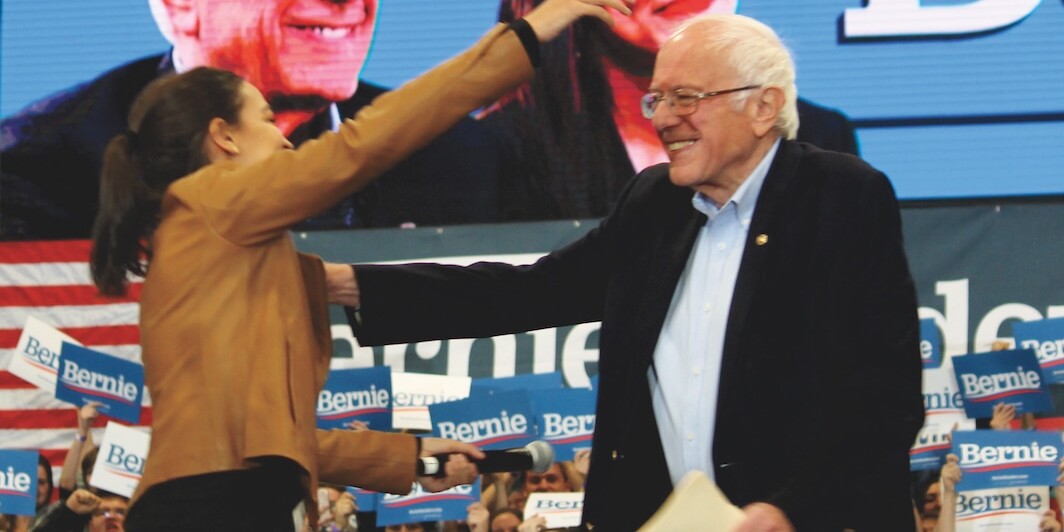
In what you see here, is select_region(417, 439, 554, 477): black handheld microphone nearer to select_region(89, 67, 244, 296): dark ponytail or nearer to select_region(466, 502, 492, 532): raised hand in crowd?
select_region(89, 67, 244, 296): dark ponytail

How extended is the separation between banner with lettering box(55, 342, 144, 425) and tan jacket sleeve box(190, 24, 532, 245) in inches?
171

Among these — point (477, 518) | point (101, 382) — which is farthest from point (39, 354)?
point (477, 518)

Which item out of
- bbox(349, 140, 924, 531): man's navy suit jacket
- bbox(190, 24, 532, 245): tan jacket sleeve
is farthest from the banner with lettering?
bbox(190, 24, 532, 245): tan jacket sleeve

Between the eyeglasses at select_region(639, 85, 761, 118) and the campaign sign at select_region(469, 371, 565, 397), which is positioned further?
the campaign sign at select_region(469, 371, 565, 397)

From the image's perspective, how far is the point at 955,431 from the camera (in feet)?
19.2

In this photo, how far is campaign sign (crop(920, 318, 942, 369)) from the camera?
6332 millimetres

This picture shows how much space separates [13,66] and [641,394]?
5.55 meters

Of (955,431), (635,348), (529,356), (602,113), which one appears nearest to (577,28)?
(602,113)

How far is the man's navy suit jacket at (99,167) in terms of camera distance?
Answer: 7023 millimetres

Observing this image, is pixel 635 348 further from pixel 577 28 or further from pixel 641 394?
pixel 577 28

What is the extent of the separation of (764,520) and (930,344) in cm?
437

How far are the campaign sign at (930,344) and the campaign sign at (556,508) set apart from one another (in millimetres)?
1693

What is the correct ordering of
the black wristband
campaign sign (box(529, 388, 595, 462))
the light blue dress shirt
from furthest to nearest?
campaign sign (box(529, 388, 595, 462))
the light blue dress shirt
the black wristband

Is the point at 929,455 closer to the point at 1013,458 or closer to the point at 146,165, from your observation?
the point at 1013,458
